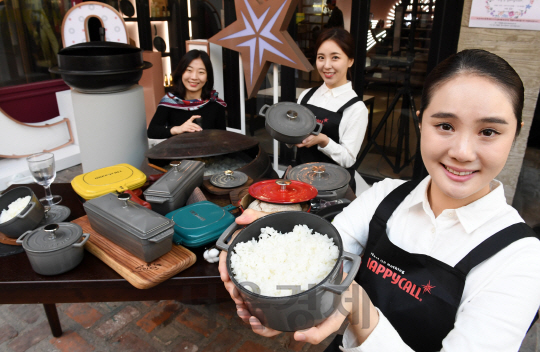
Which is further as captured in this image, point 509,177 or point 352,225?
point 509,177

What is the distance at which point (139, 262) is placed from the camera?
153 centimetres

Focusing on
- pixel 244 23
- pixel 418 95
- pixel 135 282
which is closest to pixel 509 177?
pixel 418 95

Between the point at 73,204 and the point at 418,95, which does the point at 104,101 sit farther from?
the point at 418,95

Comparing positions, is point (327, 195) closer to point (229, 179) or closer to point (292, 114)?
point (229, 179)

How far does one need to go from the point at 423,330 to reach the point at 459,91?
704mm

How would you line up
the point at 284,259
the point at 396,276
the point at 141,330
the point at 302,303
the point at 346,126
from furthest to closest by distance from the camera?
the point at 346,126, the point at 141,330, the point at 396,276, the point at 284,259, the point at 302,303

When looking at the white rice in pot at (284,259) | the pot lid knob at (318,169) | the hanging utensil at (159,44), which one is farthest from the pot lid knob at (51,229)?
the hanging utensil at (159,44)

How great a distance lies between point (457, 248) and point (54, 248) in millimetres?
1416

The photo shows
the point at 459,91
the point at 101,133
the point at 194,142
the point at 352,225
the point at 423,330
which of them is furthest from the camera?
the point at 101,133

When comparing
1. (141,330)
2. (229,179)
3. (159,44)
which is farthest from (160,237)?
(159,44)

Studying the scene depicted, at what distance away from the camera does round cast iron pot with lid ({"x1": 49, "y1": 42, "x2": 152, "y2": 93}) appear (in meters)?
2.32

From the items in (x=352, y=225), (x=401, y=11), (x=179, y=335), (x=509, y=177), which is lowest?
(x=179, y=335)

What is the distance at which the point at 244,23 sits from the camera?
11.4 feet

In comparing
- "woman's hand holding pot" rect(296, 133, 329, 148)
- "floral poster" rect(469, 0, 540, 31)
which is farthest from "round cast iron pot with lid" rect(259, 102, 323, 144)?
"floral poster" rect(469, 0, 540, 31)
